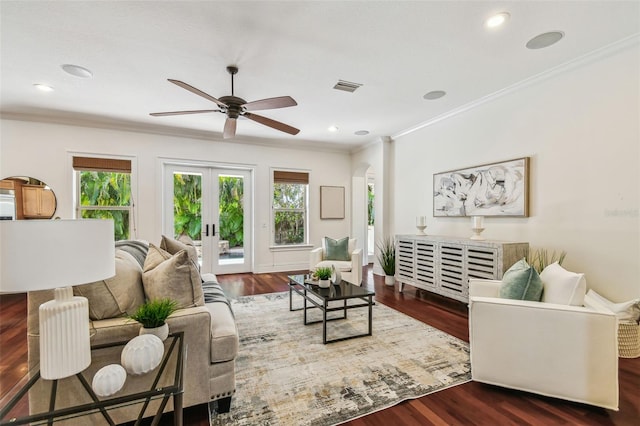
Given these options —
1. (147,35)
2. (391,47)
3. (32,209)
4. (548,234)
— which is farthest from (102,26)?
(548,234)

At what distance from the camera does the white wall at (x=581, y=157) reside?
2.64m

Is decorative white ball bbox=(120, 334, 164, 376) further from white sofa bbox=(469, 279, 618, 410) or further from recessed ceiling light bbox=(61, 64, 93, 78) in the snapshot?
recessed ceiling light bbox=(61, 64, 93, 78)

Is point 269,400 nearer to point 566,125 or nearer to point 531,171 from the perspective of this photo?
point 531,171

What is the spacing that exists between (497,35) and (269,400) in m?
3.34

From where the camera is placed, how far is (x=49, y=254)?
3.60ft

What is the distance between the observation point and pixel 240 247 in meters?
6.05

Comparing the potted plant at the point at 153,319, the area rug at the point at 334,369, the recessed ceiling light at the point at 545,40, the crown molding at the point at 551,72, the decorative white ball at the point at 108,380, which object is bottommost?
the area rug at the point at 334,369

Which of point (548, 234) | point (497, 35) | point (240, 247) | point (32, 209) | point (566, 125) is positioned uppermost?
point (497, 35)

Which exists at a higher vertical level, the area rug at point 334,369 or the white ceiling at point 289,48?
the white ceiling at point 289,48

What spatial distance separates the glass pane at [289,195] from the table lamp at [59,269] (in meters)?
4.94

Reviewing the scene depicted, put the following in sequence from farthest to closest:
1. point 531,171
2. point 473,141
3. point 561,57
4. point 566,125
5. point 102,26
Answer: point 473,141
point 531,171
point 566,125
point 561,57
point 102,26

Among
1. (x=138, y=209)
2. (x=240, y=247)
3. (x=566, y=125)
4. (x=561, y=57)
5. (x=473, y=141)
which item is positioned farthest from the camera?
(x=240, y=247)

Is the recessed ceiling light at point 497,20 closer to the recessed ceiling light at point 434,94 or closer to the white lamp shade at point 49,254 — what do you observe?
the recessed ceiling light at point 434,94

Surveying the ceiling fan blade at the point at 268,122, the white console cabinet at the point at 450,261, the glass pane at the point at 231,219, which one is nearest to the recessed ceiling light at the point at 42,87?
the ceiling fan blade at the point at 268,122
